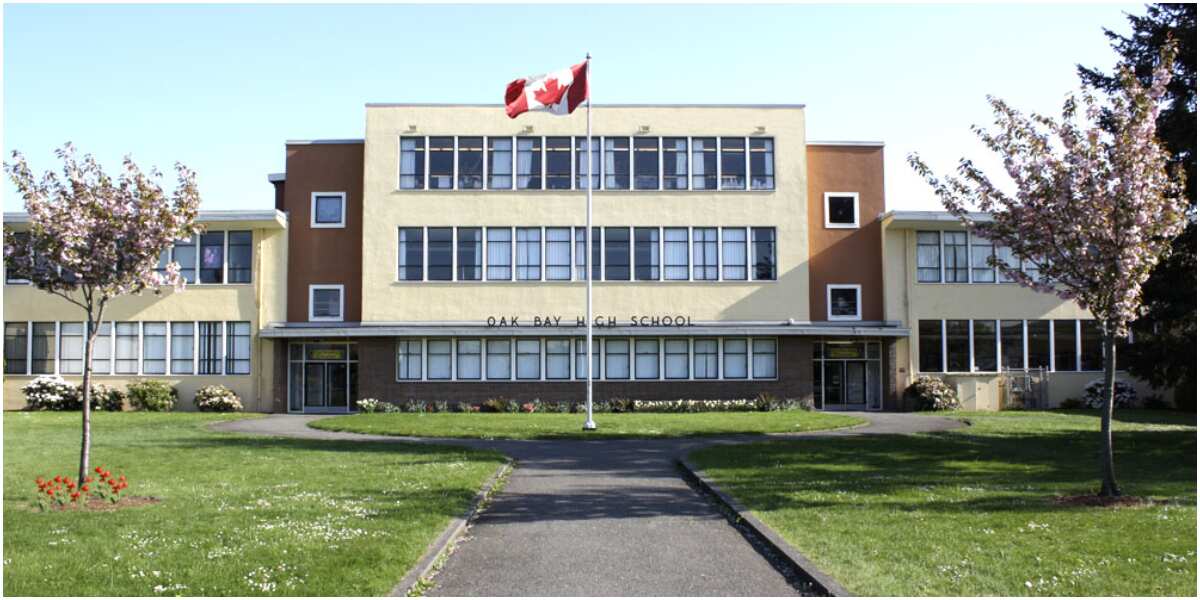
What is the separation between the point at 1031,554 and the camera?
376 inches

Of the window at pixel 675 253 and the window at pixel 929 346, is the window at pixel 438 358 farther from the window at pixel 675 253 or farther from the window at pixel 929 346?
the window at pixel 929 346

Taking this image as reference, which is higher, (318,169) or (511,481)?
(318,169)

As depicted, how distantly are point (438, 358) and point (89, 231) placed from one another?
2558 centimetres

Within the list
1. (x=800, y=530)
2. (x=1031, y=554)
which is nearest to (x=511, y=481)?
(x=800, y=530)

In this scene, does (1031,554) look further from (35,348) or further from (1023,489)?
(35,348)

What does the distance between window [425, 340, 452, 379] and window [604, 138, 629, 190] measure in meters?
8.63

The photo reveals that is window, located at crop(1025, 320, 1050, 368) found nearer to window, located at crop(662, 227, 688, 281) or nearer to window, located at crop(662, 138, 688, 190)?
window, located at crop(662, 227, 688, 281)

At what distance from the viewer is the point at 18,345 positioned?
39125 millimetres

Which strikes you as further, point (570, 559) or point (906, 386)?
point (906, 386)

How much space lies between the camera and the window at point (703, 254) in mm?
39688

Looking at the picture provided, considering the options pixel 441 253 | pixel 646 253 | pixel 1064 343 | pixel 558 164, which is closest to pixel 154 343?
pixel 441 253

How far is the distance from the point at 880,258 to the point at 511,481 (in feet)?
88.9

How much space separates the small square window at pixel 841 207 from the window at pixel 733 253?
3599 millimetres

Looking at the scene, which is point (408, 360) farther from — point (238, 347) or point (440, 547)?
point (440, 547)
